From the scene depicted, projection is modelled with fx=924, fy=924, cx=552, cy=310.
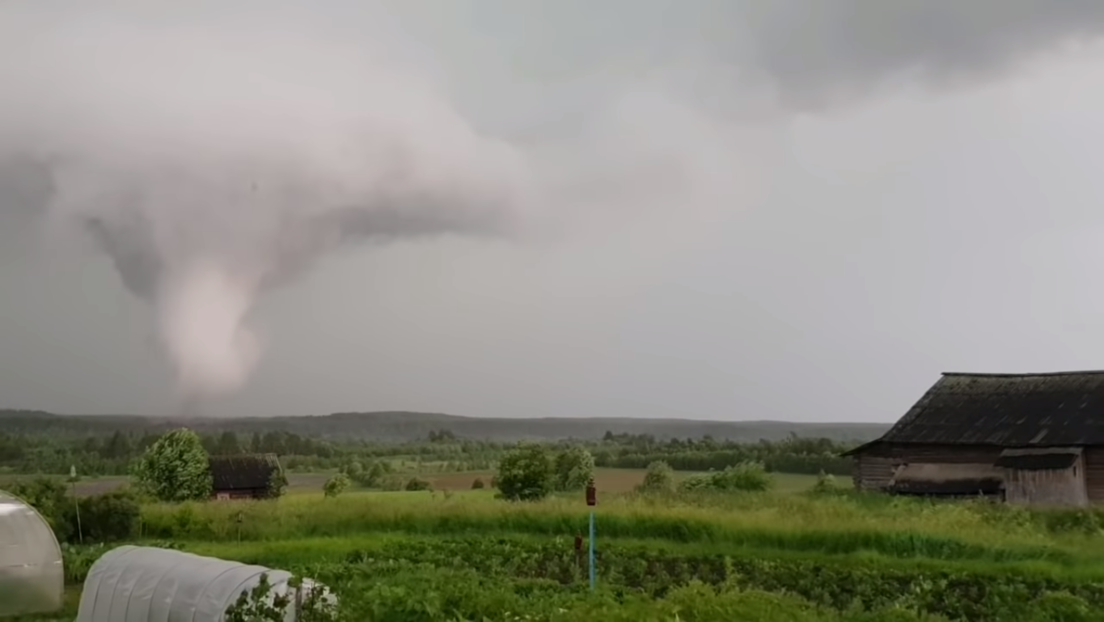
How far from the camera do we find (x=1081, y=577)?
42.6ft

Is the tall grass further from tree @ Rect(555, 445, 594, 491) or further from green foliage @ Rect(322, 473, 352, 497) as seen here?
tree @ Rect(555, 445, 594, 491)

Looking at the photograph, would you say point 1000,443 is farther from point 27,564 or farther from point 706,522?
point 27,564

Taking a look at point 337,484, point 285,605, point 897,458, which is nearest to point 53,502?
point 337,484

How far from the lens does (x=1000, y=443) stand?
22.5 metres

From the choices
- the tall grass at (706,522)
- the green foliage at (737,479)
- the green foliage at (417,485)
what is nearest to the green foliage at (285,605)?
the tall grass at (706,522)

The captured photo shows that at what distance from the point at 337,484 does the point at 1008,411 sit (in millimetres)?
18202

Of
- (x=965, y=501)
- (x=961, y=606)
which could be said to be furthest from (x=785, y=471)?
(x=961, y=606)

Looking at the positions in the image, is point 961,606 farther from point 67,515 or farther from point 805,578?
point 67,515

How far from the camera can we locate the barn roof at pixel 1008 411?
870 inches

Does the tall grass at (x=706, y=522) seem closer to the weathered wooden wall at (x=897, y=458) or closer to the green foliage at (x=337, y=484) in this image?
the weathered wooden wall at (x=897, y=458)

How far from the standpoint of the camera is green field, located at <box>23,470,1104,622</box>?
6520mm

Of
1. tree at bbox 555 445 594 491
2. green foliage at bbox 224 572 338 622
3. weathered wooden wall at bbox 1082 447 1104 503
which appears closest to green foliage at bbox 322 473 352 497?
tree at bbox 555 445 594 491

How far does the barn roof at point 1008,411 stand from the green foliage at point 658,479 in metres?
5.56

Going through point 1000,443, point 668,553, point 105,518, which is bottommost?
point 668,553
